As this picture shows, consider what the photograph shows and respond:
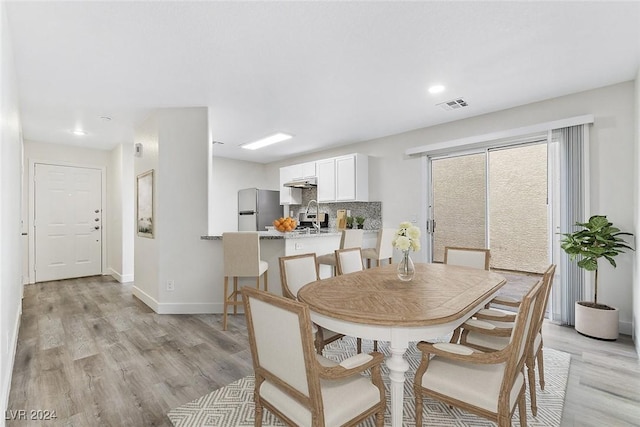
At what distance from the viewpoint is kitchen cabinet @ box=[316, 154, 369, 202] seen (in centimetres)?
512

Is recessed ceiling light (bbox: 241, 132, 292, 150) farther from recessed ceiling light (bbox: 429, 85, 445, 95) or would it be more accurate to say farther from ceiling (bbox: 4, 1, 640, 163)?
recessed ceiling light (bbox: 429, 85, 445, 95)

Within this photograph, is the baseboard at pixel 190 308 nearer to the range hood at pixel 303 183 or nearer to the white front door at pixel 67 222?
the range hood at pixel 303 183

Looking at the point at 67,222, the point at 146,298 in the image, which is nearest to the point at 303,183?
the point at 146,298

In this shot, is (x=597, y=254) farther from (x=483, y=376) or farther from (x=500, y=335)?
(x=483, y=376)

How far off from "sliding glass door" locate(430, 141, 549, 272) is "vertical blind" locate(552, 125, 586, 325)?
35cm

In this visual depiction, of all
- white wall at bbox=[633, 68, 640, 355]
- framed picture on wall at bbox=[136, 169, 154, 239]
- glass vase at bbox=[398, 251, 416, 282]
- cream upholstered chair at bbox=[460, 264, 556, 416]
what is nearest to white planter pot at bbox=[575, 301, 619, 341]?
white wall at bbox=[633, 68, 640, 355]

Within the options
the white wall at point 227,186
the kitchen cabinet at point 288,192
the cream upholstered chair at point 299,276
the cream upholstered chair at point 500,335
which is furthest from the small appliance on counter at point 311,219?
the cream upholstered chair at point 500,335

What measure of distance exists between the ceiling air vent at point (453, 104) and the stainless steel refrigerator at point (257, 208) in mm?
4098

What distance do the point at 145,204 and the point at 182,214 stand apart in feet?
2.49

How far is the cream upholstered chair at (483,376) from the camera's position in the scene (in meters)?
1.25

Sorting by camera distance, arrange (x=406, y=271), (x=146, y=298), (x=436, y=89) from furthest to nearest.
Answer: (x=146, y=298), (x=436, y=89), (x=406, y=271)

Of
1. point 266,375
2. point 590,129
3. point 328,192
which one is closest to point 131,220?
point 328,192

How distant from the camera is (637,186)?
272 cm

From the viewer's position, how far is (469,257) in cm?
296
